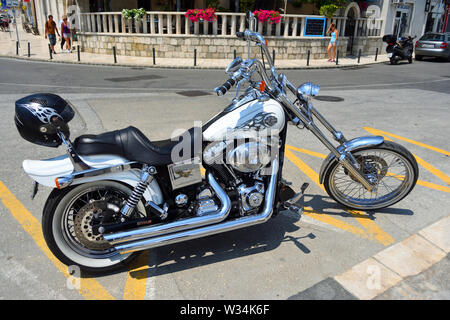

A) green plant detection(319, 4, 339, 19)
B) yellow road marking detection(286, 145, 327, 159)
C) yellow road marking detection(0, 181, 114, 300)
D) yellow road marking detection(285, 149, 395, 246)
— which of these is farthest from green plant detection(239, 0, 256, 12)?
yellow road marking detection(0, 181, 114, 300)

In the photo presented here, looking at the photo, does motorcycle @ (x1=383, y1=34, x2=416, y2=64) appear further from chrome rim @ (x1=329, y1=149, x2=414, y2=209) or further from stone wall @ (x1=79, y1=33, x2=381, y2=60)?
chrome rim @ (x1=329, y1=149, x2=414, y2=209)

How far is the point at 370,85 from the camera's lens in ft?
42.2

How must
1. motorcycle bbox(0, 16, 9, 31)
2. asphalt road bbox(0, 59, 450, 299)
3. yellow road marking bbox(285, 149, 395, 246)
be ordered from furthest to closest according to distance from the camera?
motorcycle bbox(0, 16, 9, 31)
yellow road marking bbox(285, 149, 395, 246)
asphalt road bbox(0, 59, 450, 299)

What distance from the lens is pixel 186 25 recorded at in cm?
1948

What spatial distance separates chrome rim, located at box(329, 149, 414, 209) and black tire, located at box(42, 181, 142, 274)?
2.26 metres

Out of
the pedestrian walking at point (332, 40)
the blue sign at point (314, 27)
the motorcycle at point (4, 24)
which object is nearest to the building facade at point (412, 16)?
the pedestrian walking at point (332, 40)

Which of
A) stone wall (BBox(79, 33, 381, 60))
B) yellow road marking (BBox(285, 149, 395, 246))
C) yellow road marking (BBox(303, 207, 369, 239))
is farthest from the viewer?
stone wall (BBox(79, 33, 381, 60))

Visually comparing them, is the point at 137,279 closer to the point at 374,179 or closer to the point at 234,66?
the point at 234,66

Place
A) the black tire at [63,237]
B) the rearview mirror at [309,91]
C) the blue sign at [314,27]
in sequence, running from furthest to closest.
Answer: the blue sign at [314,27] < the rearview mirror at [309,91] < the black tire at [63,237]

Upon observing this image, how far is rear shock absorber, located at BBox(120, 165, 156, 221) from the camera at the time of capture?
292 cm

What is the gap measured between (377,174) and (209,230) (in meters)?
2.02

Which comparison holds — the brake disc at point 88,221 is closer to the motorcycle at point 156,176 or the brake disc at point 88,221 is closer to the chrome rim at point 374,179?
the motorcycle at point 156,176

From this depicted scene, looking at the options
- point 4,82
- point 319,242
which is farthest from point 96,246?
point 4,82

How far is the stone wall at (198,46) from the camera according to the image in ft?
63.9
